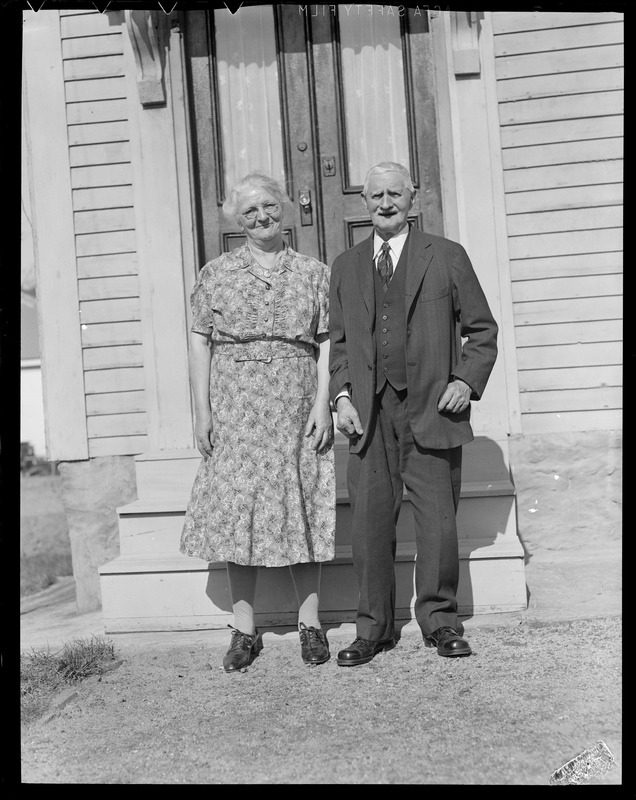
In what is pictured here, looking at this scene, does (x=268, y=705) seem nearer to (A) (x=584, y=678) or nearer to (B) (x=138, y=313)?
(A) (x=584, y=678)

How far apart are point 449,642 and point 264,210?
6.30 ft

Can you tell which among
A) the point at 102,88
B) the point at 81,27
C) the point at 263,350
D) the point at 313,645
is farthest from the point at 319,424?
the point at 81,27

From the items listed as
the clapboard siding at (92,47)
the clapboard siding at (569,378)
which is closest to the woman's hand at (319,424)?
the clapboard siding at (569,378)

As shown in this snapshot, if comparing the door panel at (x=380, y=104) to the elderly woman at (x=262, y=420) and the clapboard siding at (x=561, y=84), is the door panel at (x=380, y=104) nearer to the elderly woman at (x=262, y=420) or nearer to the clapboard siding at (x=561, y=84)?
the clapboard siding at (x=561, y=84)

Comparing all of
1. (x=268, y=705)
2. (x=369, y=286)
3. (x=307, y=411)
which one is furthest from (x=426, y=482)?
(x=268, y=705)

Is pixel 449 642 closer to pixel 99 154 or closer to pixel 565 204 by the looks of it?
pixel 565 204

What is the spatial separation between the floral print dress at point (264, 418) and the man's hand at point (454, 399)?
60 cm

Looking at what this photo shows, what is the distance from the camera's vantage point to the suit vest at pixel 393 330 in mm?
3463

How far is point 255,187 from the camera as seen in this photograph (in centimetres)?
348

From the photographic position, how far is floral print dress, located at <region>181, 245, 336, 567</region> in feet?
11.7

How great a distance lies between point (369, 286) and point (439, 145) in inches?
71.4

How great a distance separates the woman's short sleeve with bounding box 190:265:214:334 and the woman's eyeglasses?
323 millimetres
